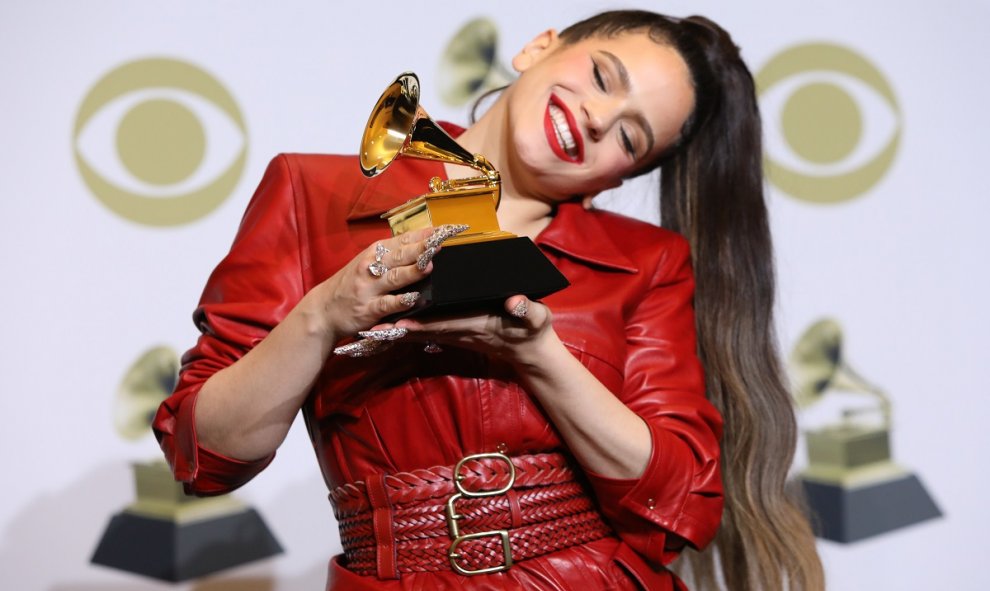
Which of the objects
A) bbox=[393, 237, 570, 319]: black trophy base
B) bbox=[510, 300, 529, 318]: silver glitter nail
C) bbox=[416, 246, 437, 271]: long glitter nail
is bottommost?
bbox=[510, 300, 529, 318]: silver glitter nail

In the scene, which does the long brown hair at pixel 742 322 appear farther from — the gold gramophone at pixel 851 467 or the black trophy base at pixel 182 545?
the black trophy base at pixel 182 545

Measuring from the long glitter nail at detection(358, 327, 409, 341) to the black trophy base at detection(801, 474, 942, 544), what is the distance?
5.76ft

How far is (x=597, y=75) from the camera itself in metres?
1.63

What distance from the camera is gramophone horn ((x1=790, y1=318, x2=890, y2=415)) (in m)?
2.68

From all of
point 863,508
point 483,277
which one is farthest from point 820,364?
point 483,277

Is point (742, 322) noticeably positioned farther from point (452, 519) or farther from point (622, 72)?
point (452, 519)

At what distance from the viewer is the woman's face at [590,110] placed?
1590 mm

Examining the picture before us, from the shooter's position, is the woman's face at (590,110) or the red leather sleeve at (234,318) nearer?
the red leather sleeve at (234,318)

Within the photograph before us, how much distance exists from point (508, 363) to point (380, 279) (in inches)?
11.3

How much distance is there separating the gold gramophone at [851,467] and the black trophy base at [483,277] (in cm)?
160

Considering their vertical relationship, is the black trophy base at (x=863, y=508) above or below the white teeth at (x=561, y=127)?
below

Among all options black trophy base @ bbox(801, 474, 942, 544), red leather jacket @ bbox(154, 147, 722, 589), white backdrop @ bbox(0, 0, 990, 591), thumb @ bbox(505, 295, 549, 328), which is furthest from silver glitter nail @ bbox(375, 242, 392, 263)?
black trophy base @ bbox(801, 474, 942, 544)

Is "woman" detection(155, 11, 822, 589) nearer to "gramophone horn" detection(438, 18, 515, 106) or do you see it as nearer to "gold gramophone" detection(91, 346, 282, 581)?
"gramophone horn" detection(438, 18, 515, 106)

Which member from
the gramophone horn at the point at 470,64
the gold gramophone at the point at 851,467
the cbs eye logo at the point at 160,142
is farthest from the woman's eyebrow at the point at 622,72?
the gold gramophone at the point at 851,467
